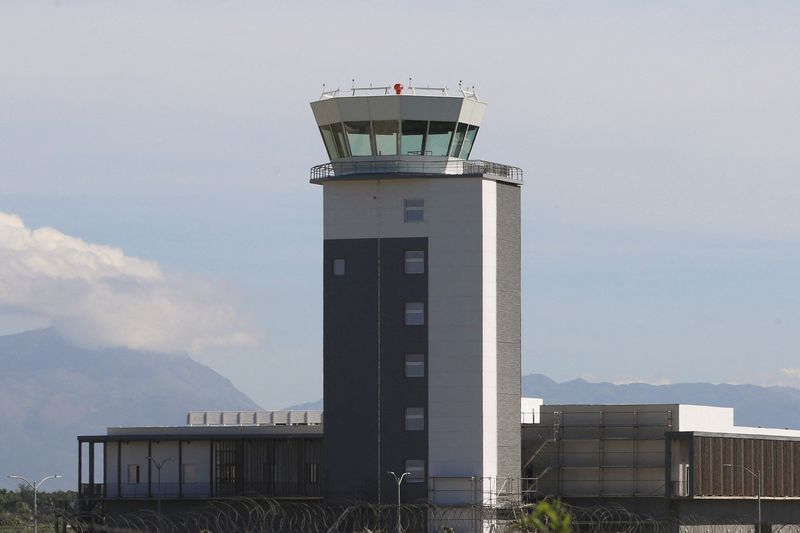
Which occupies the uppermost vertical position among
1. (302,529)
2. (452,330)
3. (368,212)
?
(368,212)

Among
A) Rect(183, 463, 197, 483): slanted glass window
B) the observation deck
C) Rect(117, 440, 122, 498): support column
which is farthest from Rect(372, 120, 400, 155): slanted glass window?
Rect(117, 440, 122, 498): support column

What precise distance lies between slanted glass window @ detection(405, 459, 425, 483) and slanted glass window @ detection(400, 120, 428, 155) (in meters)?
17.9

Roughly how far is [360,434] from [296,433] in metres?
6.30

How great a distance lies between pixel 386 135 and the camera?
105000mm

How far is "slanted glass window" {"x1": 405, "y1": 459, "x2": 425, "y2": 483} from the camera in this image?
337 feet

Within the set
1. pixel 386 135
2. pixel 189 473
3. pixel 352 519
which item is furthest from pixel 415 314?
pixel 189 473

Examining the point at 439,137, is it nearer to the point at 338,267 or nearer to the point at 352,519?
the point at 338,267

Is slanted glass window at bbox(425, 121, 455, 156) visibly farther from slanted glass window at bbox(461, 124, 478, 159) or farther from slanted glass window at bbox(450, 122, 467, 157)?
slanted glass window at bbox(461, 124, 478, 159)

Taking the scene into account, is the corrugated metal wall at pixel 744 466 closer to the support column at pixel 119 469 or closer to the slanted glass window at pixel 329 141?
the slanted glass window at pixel 329 141

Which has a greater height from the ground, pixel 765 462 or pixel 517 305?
pixel 517 305

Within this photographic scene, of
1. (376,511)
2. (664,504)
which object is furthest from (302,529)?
(664,504)

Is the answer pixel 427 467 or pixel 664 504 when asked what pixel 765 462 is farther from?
pixel 427 467

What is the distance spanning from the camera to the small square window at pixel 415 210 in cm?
10450

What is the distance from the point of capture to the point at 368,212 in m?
105
